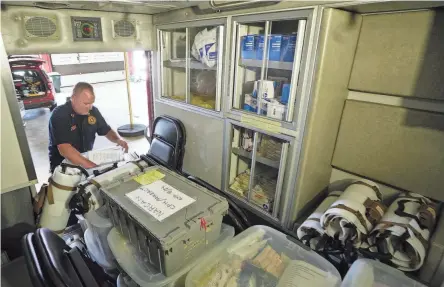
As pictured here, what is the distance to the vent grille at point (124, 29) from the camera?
2.24 metres

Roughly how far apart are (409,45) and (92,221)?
2131 mm

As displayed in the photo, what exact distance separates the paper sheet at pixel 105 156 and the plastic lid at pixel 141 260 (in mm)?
893

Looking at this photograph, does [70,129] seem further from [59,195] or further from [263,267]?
[263,267]

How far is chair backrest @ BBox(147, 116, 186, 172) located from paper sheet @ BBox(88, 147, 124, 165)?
1.10 ft

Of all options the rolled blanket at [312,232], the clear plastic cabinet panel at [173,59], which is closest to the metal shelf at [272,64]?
the clear plastic cabinet panel at [173,59]

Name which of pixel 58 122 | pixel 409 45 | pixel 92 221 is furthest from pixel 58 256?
pixel 409 45

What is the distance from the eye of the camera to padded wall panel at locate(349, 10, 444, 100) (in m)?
1.40

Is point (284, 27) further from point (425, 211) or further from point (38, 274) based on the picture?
point (38, 274)

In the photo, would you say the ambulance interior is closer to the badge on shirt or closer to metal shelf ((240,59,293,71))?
metal shelf ((240,59,293,71))

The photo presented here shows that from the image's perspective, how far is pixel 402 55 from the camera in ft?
4.95

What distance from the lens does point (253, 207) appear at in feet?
6.65

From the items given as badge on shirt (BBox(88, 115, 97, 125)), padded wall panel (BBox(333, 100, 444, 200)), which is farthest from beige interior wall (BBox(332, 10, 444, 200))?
badge on shirt (BBox(88, 115, 97, 125))

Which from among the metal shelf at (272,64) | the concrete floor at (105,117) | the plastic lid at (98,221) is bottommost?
the concrete floor at (105,117)

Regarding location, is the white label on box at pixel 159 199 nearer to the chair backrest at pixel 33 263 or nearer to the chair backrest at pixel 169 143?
the chair backrest at pixel 33 263
